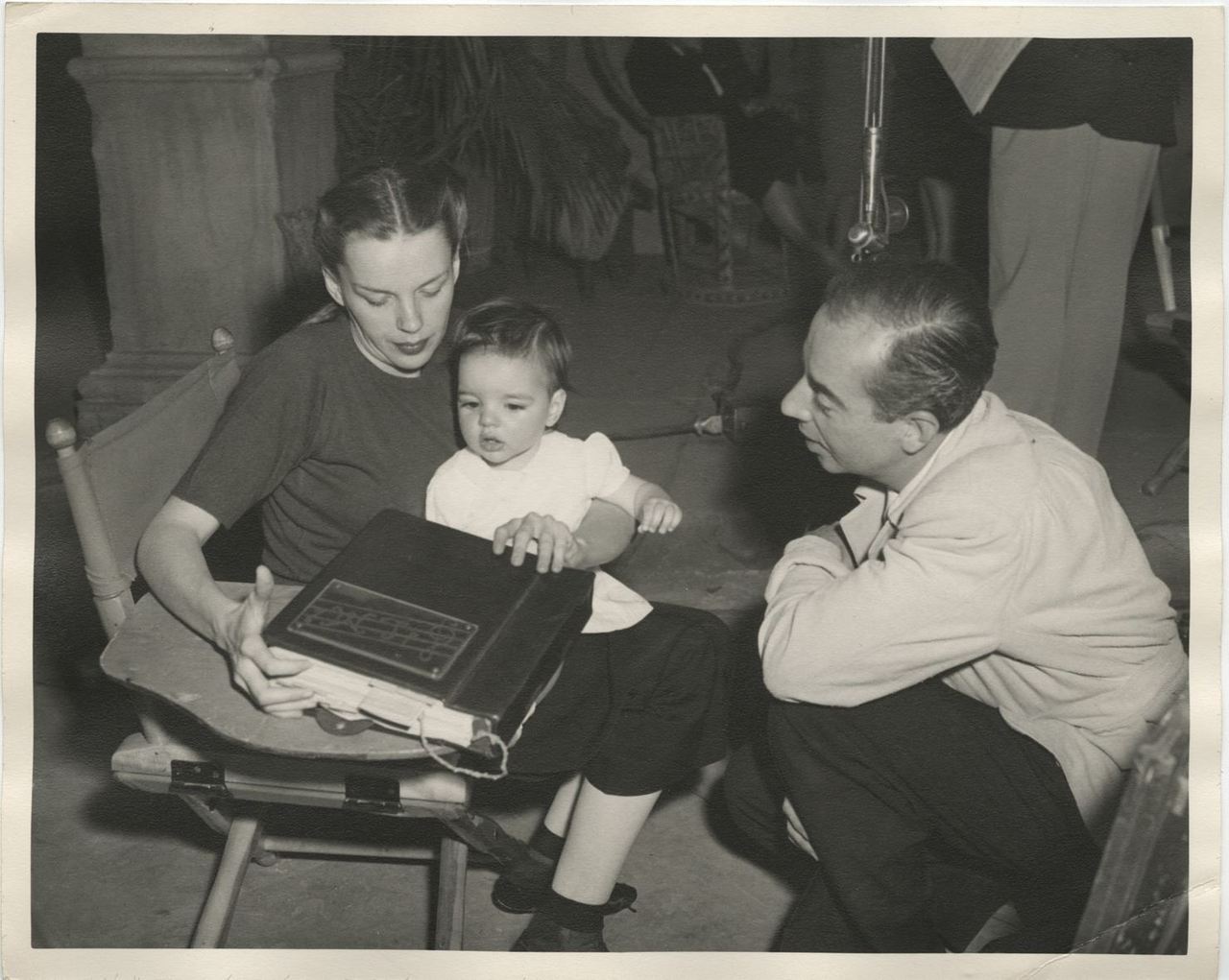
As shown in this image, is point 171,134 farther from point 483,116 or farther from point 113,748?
point 113,748

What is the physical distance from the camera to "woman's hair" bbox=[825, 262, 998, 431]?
134 centimetres

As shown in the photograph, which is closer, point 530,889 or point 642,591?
point 530,889

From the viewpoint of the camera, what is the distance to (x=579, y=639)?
1523 mm

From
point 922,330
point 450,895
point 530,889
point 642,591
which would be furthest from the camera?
point 642,591

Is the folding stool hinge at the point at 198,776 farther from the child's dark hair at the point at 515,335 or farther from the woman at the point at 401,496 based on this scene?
the child's dark hair at the point at 515,335

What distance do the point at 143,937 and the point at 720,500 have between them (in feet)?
3.41

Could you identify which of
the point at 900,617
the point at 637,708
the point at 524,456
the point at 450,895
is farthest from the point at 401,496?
the point at 900,617

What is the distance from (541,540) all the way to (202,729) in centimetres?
48

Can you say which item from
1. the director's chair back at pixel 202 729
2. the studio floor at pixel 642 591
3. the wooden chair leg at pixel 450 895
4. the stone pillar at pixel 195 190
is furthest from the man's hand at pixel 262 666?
the stone pillar at pixel 195 190

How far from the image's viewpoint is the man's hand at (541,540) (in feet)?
4.64

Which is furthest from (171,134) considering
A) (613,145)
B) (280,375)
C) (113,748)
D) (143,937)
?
(143,937)

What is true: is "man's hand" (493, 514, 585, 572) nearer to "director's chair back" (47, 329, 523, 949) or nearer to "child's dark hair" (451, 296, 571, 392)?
"child's dark hair" (451, 296, 571, 392)

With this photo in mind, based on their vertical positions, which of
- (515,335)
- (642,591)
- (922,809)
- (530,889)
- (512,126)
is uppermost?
(512,126)

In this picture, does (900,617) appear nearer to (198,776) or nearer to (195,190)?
(198,776)
